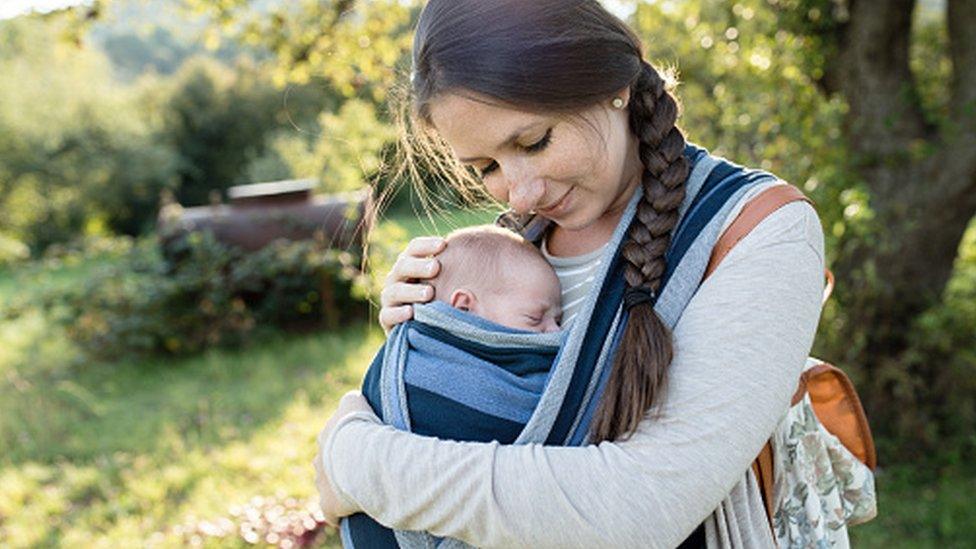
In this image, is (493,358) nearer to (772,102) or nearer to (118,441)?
(772,102)

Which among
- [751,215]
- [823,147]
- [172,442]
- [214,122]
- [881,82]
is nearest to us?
[751,215]

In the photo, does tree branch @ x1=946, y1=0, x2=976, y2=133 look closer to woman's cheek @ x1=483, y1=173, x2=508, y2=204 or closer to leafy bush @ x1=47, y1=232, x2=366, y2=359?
woman's cheek @ x1=483, y1=173, x2=508, y2=204

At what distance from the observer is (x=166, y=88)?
74.3 ft

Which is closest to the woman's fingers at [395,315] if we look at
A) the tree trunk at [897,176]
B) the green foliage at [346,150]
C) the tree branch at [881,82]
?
the green foliage at [346,150]

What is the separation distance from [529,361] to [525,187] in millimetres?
248

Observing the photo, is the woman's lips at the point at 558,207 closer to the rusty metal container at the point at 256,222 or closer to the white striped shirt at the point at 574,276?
the white striped shirt at the point at 574,276

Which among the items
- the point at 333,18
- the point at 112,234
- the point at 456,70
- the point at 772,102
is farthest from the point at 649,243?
the point at 112,234

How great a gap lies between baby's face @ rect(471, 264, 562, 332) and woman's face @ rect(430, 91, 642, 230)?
0.12 meters

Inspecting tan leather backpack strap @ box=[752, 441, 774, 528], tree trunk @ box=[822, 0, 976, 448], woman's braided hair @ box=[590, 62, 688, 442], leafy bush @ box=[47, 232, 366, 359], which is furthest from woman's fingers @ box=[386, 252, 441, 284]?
leafy bush @ box=[47, 232, 366, 359]

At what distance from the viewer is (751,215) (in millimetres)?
1260

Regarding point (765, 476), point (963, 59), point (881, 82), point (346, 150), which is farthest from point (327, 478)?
point (346, 150)

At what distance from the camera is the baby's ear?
60.0 inches

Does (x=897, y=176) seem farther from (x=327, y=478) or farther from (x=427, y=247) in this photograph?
(x=327, y=478)

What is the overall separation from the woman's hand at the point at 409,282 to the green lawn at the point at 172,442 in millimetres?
1090
